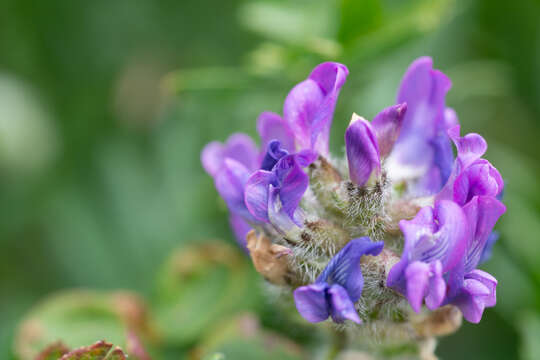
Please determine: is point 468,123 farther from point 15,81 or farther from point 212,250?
point 15,81

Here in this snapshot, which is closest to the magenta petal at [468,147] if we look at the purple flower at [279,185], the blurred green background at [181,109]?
the purple flower at [279,185]

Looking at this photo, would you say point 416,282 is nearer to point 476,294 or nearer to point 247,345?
point 476,294

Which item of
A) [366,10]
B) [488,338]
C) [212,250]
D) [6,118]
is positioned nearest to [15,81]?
[6,118]

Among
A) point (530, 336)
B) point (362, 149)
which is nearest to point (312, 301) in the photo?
point (362, 149)

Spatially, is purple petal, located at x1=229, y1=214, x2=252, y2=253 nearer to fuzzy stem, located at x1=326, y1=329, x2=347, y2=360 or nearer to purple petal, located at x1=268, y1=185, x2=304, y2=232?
purple petal, located at x1=268, y1=185, x2=304, y2=232

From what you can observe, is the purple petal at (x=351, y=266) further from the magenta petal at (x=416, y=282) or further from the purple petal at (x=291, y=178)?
the purple petal at (x=291, y=178)
